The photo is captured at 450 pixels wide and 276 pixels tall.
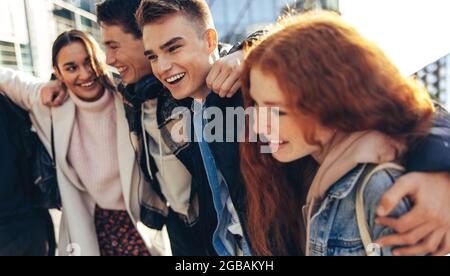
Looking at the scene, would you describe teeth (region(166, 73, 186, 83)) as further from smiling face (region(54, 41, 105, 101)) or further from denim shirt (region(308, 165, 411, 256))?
denim shirt (region(308, 165, 411, 256))

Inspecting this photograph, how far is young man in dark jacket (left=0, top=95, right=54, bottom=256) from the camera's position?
1308mm

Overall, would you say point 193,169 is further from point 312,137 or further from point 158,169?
point 312,137

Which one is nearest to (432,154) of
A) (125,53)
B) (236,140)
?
(236,140)

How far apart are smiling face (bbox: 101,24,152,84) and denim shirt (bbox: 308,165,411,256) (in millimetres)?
792

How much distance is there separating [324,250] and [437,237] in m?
0.29

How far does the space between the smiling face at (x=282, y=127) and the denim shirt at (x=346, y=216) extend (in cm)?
13

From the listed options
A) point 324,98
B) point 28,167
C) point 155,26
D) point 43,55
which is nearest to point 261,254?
point 324,98

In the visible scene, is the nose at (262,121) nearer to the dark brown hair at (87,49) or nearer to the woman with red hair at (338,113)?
the woman with red hair at (338,113)

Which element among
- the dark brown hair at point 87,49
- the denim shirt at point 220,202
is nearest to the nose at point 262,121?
the denim shirt at point 220,202

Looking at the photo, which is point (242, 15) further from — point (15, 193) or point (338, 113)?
point (15, 193)

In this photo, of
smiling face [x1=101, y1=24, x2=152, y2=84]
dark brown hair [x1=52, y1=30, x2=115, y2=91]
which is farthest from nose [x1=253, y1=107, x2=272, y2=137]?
dark brown hair [x1=52, y1=30, x2=115, y2=91]

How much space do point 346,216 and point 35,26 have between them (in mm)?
2198

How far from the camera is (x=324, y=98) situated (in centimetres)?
87
